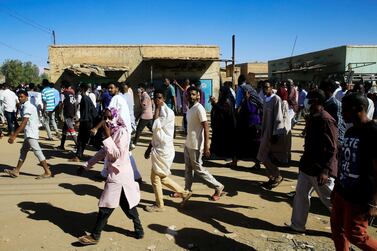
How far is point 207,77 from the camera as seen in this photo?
67.2 feet

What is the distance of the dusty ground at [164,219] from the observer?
4.05 meters

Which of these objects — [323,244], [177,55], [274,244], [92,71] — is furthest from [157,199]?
[177,55]

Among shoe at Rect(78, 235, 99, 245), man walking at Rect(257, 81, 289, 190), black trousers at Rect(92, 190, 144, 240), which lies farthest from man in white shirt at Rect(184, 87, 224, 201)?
shoe at Rect(78, 235, 99, 245)

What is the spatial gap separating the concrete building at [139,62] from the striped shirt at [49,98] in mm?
6926

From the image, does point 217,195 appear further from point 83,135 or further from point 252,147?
point 83,135

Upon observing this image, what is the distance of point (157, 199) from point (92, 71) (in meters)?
13.8

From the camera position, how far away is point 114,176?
13.0 ft

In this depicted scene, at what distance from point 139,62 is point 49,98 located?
876 cm

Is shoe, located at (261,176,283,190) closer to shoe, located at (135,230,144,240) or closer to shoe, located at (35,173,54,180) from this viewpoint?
shoe, located at (135,230,144,240)

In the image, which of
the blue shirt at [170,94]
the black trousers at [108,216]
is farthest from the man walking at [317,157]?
the blue shirt at [170,94]

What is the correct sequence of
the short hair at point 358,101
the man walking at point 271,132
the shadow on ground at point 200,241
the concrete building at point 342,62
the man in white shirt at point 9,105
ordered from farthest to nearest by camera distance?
1. the concrete building at point 342,62
2. the man in white shirt at point 9,105
3. the man walking at point 271,132
4. the shadow on ground at point 200,241
5. the short hair at point 358,101

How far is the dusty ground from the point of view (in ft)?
13.3

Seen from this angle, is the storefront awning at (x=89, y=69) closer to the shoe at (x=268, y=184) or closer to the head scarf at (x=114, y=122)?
the shoe at (x=268, y=184)

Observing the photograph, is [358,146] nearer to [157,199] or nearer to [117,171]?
[117,171]
